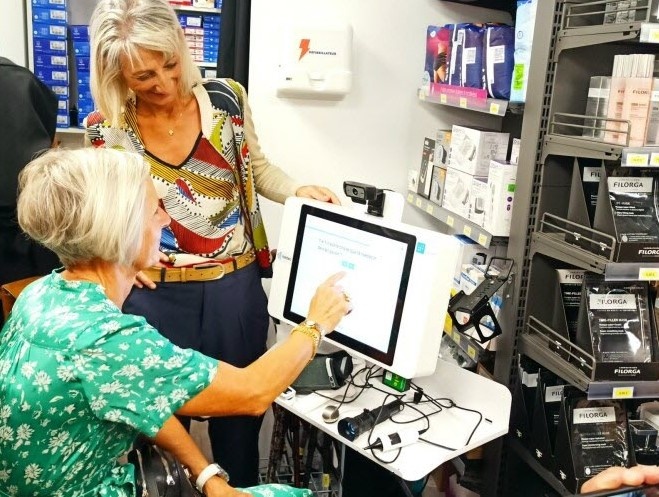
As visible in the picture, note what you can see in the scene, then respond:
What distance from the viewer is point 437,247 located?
163 cm

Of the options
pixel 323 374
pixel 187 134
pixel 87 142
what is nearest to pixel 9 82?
pixel 87 142

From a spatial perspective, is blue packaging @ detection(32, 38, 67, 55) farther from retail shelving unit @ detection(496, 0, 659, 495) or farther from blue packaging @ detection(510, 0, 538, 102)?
retail shelving unit @ detection(496, 0, 659, 495)

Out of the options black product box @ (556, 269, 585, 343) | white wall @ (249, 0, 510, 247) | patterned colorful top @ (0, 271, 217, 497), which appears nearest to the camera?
patterned colorful top @ (0, 271, 217, 497)

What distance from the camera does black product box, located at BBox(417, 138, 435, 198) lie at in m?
2.81

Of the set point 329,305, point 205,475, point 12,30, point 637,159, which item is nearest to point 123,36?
point 329,305

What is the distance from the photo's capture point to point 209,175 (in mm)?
2020

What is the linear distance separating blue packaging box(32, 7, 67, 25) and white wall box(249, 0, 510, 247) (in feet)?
4.45

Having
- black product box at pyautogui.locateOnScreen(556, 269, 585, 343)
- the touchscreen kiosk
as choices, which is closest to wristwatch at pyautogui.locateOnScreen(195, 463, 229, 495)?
the touchscreen kiosk

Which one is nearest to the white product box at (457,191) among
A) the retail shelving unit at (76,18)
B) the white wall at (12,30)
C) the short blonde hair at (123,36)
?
the short blonde hair at (123,36)

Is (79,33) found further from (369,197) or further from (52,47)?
(369,197)

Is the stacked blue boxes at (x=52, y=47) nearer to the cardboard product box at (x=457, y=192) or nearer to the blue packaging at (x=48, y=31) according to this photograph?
the blue packaging at (x=48, y=31)

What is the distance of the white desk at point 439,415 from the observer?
169cm

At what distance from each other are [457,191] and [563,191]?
531 millimetres

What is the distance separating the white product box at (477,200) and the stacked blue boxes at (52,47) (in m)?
2.30
